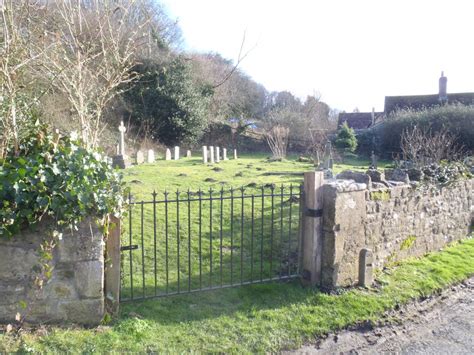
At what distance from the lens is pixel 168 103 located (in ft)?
82.0

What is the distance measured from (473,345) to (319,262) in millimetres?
1929

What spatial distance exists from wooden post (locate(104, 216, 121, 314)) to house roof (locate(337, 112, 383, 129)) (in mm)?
34484

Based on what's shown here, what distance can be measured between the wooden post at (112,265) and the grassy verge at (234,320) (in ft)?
0.72

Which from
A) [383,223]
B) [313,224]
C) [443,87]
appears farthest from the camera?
[443,87]

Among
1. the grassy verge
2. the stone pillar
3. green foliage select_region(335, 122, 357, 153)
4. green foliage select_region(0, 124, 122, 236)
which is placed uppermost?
green foliage select_region(335, 122, 357, 153)

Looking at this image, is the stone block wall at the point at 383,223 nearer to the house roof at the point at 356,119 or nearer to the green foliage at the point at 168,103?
the green foliage at the point at 168,103

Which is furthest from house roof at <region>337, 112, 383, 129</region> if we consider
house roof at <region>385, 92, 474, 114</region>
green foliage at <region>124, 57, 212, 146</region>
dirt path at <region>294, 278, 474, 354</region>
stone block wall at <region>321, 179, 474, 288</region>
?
dirt path at <region>294, 278, 474, 354</region>

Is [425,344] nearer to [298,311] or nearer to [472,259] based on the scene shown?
[298,311]

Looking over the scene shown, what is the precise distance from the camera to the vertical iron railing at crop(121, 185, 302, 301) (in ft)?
15.4

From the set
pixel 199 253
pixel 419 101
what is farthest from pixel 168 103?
pixel 199 253

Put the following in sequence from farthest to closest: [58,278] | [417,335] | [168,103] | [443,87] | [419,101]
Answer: [419,101] → [443,87] → [168,103] → [417,335] → [58,278]

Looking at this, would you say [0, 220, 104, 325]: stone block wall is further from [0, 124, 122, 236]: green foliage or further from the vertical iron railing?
the vertical iron railing

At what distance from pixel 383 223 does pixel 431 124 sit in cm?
2140

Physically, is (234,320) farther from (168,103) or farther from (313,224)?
(168,103)
